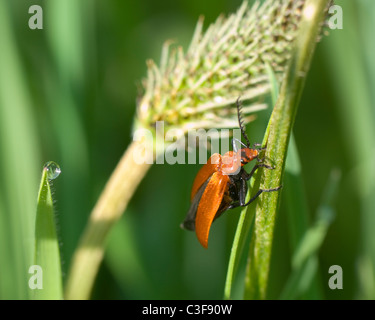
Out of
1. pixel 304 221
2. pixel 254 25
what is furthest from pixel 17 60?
pixel 304 221

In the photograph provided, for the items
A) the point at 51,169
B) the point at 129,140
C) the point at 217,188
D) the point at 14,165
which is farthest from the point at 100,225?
the point at 129,140

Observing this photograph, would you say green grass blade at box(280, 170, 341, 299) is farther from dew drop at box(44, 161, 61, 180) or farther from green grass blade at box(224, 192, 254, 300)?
dew drop at box(44, 161, 61, 180)

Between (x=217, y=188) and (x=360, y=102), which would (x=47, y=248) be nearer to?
(x=217, y=188)

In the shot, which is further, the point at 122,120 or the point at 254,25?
the point at 122,120

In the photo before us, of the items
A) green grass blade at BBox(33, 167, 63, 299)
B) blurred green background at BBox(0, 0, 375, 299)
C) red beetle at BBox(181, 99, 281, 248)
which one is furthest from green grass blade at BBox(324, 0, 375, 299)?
green grass blade at BBox(33, 167, 63, 299)

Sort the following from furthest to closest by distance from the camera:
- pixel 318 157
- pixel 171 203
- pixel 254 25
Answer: pixel 318 157, pixel 171 203, pixel 254 25

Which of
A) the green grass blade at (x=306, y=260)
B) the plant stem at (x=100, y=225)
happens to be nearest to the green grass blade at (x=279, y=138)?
the green grass blade at (x=306, y=260)

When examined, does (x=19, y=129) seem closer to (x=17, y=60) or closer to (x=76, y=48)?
(x=17, y=60)
